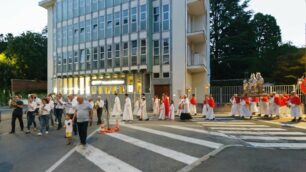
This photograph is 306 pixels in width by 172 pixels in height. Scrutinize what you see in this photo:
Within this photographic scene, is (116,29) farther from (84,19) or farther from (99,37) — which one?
(84,19)

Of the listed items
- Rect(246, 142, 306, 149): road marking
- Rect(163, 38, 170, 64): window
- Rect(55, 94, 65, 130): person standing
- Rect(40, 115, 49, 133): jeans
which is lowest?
Rect(246, 142, 306, 149): road marking

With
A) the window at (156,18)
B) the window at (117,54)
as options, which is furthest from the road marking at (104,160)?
the window at (117,54)

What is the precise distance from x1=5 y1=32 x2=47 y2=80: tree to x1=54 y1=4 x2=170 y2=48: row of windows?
1413 cm

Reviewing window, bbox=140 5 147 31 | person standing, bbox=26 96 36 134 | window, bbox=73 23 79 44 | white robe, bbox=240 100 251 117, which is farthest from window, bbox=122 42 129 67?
person standing, bbox=26 96 36 134

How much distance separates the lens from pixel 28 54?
5722 cm

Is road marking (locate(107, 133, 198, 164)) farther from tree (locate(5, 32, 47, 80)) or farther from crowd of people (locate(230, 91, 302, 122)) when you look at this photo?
tree (locate(5, 32, 47, 80))

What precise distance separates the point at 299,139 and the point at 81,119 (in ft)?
26.8

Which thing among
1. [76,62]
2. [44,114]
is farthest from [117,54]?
[44,114]

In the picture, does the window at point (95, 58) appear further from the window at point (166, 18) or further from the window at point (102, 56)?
the window at point (166, 18)

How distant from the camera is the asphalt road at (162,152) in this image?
8.34 metres

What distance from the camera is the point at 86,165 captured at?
878cm

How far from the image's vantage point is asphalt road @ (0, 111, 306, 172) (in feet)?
27.4

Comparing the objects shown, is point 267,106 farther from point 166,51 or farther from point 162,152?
point 162,152

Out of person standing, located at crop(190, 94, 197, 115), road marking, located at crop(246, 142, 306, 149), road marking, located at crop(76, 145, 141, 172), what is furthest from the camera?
person standing, located at crop(190, 94, 197, 115)
